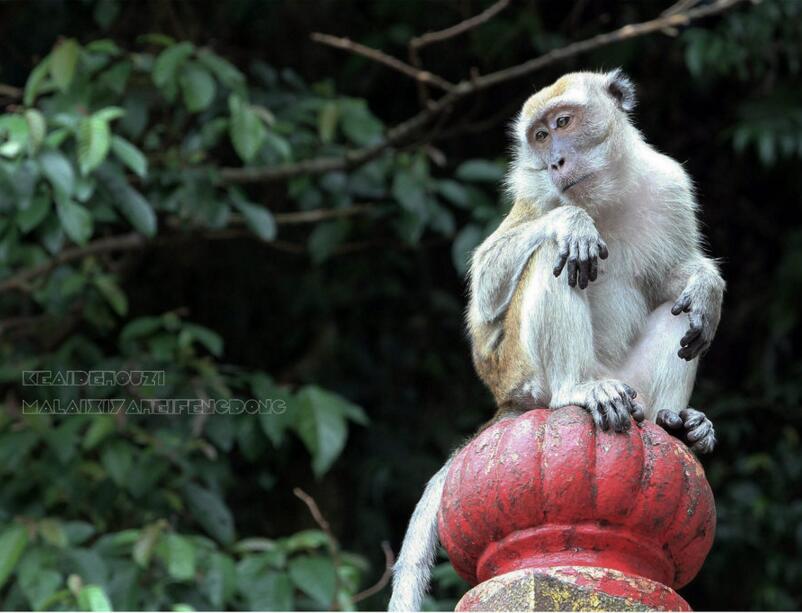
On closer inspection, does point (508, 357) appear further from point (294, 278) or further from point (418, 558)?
point (294, 278)

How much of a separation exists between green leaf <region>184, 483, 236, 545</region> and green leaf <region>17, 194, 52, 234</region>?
1.67 meters

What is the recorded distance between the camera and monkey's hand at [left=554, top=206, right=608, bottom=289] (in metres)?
4.42

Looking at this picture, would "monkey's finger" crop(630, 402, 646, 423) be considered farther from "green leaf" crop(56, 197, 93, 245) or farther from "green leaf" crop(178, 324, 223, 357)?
"green leaf" crop(178, 324, 223, 357)

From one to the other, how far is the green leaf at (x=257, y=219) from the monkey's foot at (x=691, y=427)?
141 inches

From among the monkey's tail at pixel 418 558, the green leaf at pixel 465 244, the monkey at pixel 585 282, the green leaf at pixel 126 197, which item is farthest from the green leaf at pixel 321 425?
the monkey's tail at pixel 418 558

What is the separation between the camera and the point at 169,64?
7.21m

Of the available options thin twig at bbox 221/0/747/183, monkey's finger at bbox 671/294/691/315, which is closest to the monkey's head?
monkey's finger at bbox 671/294/691/315

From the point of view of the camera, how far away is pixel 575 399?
4273mm

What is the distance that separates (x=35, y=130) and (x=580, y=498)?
152 inches

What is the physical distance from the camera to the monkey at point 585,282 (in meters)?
4.65

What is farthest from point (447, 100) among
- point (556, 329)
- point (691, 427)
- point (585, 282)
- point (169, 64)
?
point (691, 427)

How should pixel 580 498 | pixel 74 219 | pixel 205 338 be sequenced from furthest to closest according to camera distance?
pixel 205 338 → pixel 74 219 → pixel 580 498

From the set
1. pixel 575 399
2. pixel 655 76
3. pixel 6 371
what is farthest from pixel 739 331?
pixel 575 399

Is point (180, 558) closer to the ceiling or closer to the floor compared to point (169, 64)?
closer to the floor
